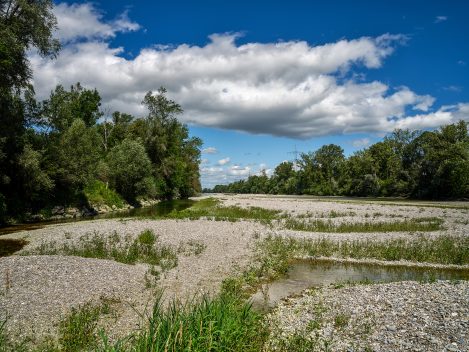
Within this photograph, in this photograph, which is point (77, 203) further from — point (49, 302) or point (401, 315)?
point (401, 315)

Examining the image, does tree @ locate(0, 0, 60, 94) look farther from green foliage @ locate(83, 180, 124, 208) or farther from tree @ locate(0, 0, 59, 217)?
green foliage @ locate(83, 180, 124, 208)

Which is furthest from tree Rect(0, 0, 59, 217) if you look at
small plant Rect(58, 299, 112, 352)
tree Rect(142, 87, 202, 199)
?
tree Rect(142, 87, 202, 199)

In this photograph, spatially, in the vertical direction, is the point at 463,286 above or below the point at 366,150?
below

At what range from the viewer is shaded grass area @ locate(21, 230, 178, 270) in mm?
20562

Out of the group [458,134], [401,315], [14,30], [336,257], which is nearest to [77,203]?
[14,30]

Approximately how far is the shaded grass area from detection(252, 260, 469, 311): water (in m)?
6.17

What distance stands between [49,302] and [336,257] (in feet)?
57.9

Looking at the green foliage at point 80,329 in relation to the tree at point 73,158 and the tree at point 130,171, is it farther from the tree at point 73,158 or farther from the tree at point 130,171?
the tree at point 130,171

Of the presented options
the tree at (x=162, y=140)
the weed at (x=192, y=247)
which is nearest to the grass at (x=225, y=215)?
the weed at (x=192, y=247)

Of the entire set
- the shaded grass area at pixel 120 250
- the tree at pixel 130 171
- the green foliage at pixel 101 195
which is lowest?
the shaded grass area at pixel 120 250

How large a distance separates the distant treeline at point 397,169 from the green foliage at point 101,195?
77.5 meters

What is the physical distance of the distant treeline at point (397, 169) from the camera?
290ft

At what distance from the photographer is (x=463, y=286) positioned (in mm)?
14320

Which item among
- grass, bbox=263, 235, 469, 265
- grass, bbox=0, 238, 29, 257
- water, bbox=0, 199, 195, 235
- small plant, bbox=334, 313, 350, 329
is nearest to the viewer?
small plant, bbox=334, 313, 350, 329
